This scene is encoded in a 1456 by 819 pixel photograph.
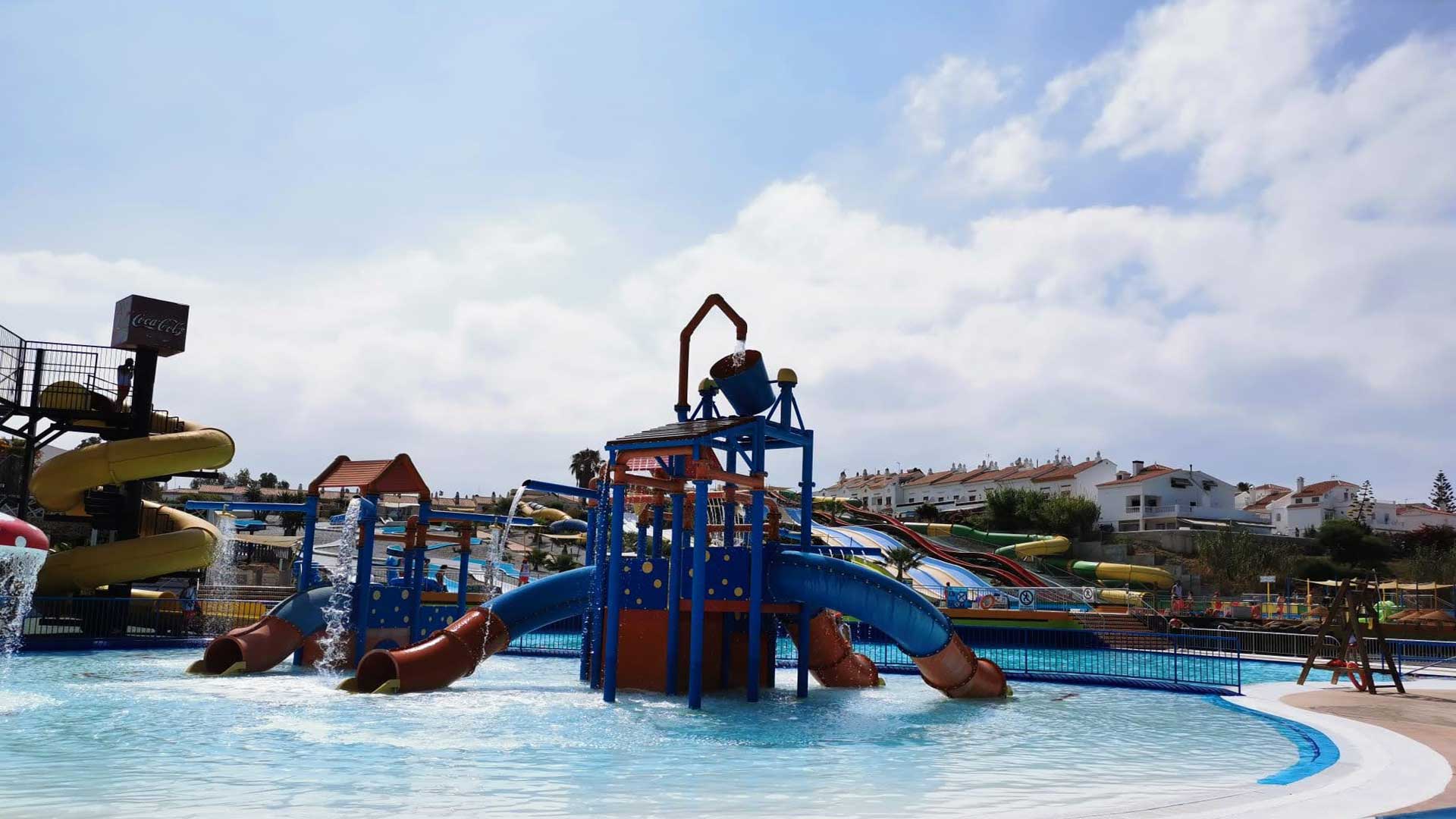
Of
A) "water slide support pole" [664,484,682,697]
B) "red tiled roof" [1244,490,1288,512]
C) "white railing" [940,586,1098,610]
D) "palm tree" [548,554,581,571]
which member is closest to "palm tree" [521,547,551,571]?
Answer: "palm tree" [548,554,581,571]

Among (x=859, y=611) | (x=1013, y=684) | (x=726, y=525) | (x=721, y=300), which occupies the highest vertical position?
(x=721, y=300)

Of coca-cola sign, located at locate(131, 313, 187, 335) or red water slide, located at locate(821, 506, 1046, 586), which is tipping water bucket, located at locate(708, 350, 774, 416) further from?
red water slide, located at locate(821, 506, 1046, 586)

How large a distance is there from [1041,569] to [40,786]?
55.5 metres

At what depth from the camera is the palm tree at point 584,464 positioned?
8806 cm

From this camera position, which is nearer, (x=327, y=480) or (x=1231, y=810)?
(x=1231, y=810)

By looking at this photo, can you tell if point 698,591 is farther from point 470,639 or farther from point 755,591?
point 470,639

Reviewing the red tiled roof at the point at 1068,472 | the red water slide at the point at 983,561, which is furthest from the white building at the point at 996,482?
the red water slide at the point at 983,561

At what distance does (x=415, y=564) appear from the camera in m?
20.1

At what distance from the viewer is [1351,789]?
27.3ft

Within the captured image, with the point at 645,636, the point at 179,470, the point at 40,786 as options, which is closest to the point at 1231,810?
the point at 40,786

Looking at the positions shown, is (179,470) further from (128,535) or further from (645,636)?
(645,636)

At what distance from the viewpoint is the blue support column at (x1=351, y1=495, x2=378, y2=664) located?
744 inches

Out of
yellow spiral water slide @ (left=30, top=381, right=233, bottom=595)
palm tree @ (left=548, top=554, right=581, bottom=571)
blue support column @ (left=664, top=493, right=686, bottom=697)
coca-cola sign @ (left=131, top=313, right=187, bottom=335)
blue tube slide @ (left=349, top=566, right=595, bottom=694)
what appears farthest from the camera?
palm tree @ (left=548, top=554, right=581, bottom=571)

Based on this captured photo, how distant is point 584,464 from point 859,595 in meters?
74.5
